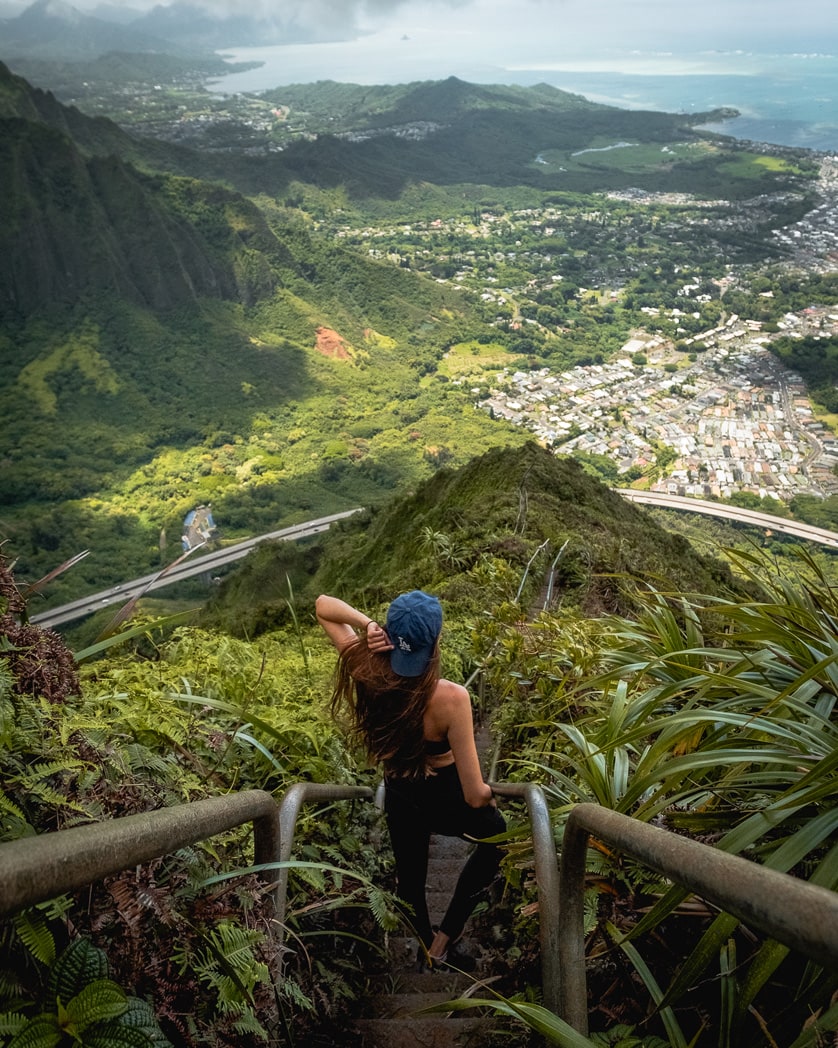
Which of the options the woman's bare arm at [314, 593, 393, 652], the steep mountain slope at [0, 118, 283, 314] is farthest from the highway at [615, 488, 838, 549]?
the steep mountain slope at [0, 118, 283, 314]

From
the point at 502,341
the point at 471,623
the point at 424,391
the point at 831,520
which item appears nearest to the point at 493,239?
the point at 502,341

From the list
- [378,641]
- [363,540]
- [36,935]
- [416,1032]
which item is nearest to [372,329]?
[363,540]

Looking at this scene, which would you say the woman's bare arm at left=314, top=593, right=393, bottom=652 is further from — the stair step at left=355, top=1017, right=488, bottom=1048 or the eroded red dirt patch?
the eroded red dirt patch

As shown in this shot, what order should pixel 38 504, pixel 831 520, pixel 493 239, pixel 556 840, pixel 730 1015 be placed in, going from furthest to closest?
pixel 493 239 < pixel 38 504 < pixel 831 520 < pixel 556 840 < pixel 730 1015

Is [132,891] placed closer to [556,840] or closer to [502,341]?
[556,840]

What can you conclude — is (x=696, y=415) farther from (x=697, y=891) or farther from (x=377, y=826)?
(x=697, y=891)

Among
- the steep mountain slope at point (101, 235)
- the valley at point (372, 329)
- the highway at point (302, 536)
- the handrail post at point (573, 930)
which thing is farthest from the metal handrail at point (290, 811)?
the steep mountain slope at point (101, 235)
